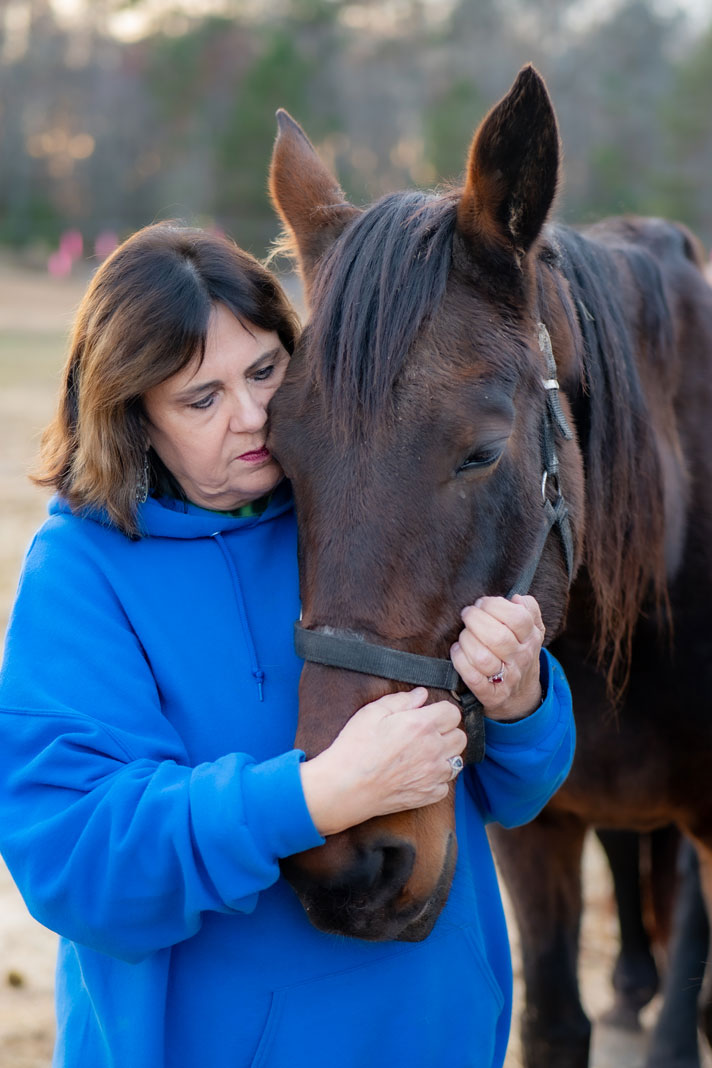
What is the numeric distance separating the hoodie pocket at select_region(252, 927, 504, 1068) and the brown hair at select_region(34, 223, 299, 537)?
2.65 ft

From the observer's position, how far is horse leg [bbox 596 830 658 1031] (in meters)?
3.30

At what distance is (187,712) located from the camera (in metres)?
1.62

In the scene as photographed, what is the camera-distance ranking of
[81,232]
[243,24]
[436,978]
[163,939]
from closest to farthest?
[163,939] < [436,978] < [81,232] < [243,24]

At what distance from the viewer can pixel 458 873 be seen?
5.83 ft

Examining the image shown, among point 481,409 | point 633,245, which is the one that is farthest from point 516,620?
point 633,245

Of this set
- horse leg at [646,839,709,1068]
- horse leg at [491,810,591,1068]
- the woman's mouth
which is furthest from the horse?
horse leg at [646,839,709,1068]

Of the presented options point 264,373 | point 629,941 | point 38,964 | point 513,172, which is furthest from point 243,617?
point 629,941

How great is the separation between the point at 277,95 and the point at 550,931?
36365 millimetres

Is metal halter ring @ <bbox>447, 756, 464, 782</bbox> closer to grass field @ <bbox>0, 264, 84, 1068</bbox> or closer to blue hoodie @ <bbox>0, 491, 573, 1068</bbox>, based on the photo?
blue hoodie @ <bbox>0, 491, 573, 1068</bbox>

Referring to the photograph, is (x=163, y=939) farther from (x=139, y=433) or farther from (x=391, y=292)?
(x=391, y=292)

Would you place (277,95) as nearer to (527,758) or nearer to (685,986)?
(685,986)

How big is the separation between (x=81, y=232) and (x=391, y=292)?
36623 millimetres

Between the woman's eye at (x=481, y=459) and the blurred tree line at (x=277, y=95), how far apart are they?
32.4m

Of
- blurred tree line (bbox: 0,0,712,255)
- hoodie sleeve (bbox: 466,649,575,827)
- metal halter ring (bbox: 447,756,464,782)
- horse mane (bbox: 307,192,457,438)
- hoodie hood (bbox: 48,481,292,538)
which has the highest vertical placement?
horse mane (bbox: 307,192,457,438)
